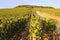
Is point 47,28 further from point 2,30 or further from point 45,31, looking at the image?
point 2,30

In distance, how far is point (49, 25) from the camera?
52969mm

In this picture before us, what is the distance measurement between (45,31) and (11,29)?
7.08 metres

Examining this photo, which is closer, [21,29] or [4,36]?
[4,36]

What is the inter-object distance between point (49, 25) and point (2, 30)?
1232cm

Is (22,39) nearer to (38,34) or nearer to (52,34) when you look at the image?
(38,34)

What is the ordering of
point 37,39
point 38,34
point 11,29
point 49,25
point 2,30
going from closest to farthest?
point 37,39
point 38,34
point 2,30
point 11,29
point 49,25

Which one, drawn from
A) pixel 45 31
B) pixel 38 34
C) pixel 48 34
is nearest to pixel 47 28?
pixel 45 31

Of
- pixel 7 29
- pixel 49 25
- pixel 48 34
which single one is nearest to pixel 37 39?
pixel 48 34

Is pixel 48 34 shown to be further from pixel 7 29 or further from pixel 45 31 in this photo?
pixel 7 29

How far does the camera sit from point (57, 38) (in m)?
41.6

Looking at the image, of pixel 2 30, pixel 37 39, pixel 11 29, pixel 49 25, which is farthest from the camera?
pixel 49 25

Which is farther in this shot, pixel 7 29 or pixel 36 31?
pixel 7 29

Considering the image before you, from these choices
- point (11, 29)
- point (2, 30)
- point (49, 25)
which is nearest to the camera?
point (2, 30)

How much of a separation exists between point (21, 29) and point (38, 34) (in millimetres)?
13600
